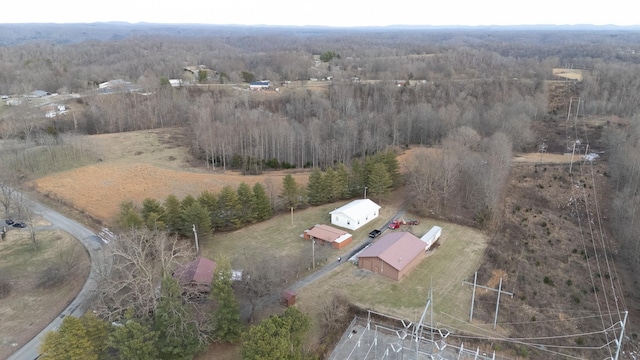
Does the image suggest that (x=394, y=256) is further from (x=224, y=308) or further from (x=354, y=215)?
(x=224, y=308)

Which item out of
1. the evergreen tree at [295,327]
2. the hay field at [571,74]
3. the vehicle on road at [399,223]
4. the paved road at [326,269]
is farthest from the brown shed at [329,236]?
the hay field at [571,74]

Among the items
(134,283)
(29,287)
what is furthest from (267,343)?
(29,287)

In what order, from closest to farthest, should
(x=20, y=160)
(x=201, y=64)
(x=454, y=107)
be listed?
(x=20, y=160), (x=454, y=107), (x=201, y=64)

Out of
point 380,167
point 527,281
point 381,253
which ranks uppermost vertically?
point 380,167

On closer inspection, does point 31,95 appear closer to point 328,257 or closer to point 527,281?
point 328,257

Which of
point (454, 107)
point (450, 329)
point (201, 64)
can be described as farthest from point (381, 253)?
point (201, 64)

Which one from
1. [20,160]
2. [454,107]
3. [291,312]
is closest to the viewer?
[291,312]

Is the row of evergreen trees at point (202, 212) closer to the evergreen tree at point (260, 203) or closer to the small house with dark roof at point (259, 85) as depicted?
the evergreen tree at point (260, 203)
